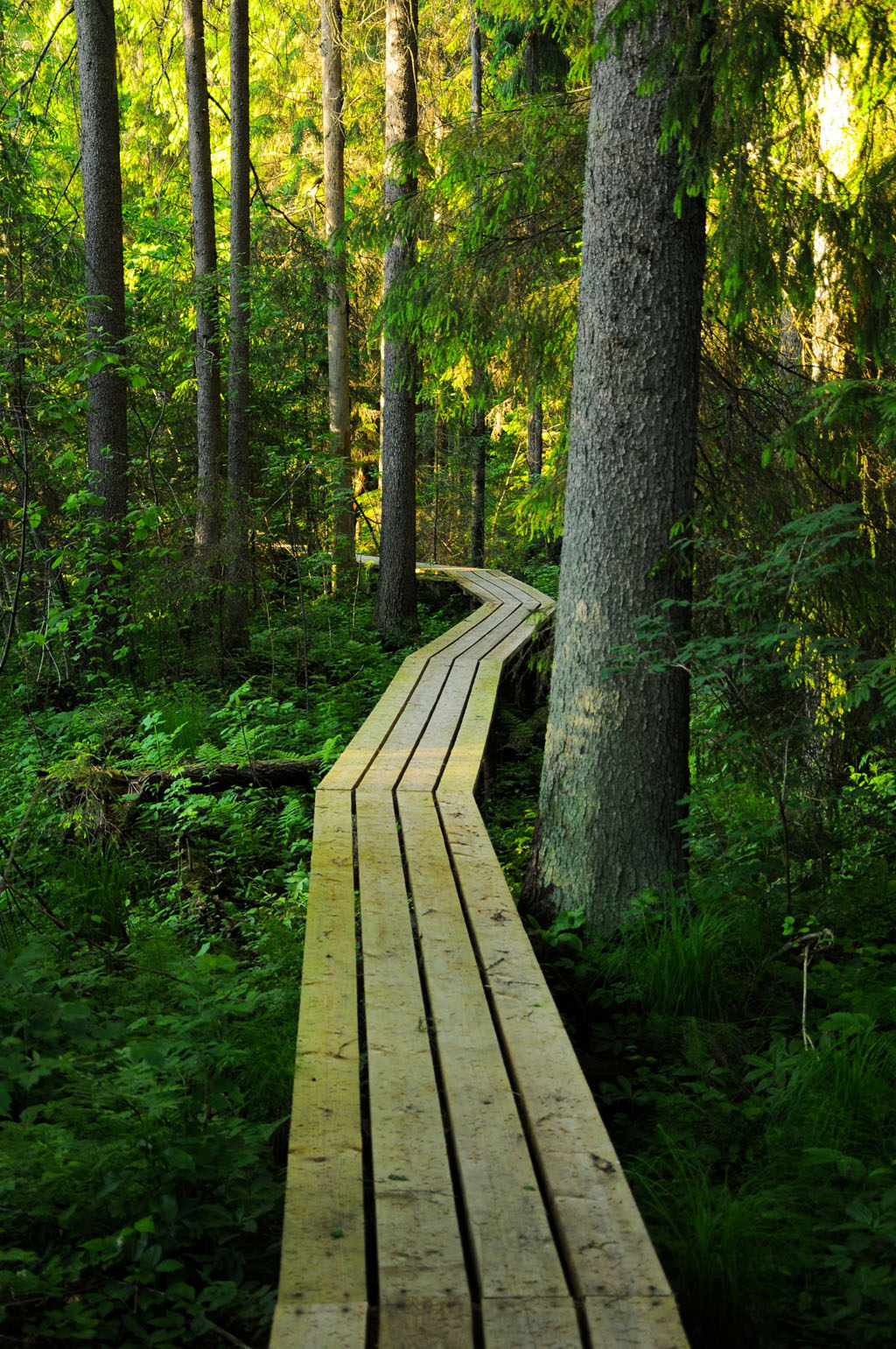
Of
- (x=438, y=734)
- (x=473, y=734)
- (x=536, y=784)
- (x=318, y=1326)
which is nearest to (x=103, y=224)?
(x=438, y=734)

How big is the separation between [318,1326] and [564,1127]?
37.0 inches

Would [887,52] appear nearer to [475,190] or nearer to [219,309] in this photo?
[475,190]

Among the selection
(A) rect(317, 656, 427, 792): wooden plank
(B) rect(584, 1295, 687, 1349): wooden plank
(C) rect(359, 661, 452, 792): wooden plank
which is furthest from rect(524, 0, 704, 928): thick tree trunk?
(B) rect(584, 1295, 687, 1349): wooden plank

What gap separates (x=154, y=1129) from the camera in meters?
2.74

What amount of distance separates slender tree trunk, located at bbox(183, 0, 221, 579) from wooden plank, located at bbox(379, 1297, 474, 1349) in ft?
33.1

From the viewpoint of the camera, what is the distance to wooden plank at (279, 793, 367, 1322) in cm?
212

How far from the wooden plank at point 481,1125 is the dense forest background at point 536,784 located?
1.71 ft

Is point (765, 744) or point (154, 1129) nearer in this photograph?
point (154, 1129)

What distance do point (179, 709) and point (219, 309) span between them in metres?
5.69

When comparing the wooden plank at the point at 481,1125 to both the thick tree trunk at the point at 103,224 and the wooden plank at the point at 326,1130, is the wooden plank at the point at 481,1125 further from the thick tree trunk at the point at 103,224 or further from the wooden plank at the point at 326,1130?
the thick tree trunk at the point at 103,224

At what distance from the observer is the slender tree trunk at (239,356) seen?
11.0 metres

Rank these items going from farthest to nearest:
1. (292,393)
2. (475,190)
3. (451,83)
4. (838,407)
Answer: (451,83) → (292,393) → (475,190) → (838,407)

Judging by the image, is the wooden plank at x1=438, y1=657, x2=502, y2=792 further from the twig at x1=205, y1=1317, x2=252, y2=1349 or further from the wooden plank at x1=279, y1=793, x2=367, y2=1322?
the twig at x1=205, y1=1317, x2=252, y2=1349

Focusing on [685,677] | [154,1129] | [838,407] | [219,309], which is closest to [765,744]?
[685,677]
